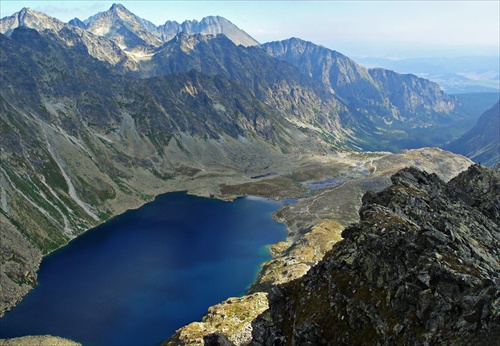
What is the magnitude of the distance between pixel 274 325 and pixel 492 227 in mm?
37775

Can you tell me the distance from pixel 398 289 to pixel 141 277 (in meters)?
105

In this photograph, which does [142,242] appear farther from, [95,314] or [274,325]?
[274,325]

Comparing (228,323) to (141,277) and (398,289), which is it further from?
(398,289)

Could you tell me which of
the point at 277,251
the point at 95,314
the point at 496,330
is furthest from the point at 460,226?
the point at 277,251

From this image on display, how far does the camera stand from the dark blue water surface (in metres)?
101

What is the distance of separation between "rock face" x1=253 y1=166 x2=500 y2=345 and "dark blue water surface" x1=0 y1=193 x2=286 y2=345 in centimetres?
6255

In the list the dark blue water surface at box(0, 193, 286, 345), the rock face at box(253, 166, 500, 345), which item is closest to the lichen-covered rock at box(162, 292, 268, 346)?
the dark blue water surface at box(0, 193, 286, 345)

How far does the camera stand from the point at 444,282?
3497 cm

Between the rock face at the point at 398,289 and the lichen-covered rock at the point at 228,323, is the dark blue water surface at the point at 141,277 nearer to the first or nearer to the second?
the lichen-covered rock at the point at 228,323

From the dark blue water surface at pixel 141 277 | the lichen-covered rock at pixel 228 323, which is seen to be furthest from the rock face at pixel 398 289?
the dark blue water surface at pixel 141 277

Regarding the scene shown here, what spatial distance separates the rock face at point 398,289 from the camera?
105 ft

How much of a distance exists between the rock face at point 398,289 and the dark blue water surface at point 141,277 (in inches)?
2463

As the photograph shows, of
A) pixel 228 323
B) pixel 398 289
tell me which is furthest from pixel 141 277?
pixel 398 289

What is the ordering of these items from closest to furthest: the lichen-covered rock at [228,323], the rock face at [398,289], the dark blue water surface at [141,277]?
the rock face at [398,289] → the lichen-covered rock at [228,323] → the dark blue water surface at [141,277]
